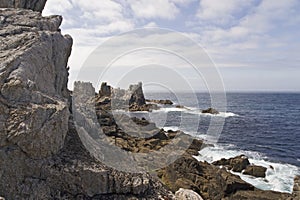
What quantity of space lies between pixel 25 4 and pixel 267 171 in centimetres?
2486

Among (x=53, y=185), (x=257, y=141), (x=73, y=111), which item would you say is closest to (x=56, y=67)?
(x=73, y=111)

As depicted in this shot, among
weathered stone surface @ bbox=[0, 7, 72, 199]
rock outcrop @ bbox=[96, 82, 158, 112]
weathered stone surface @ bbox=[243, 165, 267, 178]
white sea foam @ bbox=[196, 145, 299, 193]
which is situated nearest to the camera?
weathered stone surface @ bbox=[0, 7, 72, 199]

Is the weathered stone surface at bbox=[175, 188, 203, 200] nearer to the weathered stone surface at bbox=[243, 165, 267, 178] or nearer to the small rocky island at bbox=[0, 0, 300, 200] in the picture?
the small rocky island at bbox=[0, 0, 300, 200]

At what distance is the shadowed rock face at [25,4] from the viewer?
20.1 meters

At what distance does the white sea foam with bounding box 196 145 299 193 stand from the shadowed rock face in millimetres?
20040

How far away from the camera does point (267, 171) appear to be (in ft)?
91.8

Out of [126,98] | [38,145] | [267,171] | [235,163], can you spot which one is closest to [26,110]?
[38,145]

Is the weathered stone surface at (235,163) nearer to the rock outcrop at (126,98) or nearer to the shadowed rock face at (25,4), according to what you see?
the shadowed rock face at (25,4)

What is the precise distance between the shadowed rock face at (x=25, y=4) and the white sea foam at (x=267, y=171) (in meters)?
20.0

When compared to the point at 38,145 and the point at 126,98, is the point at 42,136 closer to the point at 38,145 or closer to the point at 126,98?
the point at 38,145

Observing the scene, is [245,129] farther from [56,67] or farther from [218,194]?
[56,67]

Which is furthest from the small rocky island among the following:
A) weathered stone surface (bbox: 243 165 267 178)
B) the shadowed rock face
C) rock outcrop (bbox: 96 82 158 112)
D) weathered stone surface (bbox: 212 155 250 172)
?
rock outcrop (bbox: 96 82 158 112)

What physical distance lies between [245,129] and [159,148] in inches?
1100

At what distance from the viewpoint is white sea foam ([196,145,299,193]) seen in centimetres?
2436
